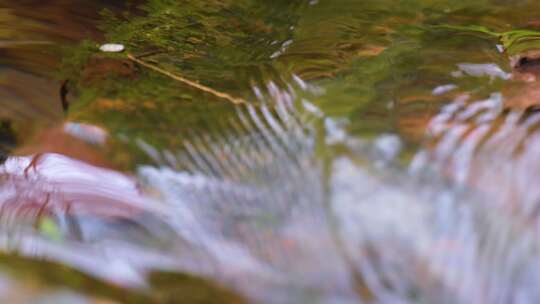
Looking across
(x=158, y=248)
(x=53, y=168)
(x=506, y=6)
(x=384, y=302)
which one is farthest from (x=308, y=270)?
(x=506, y=6)

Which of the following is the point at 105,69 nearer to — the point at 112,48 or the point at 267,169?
the point at 112,48

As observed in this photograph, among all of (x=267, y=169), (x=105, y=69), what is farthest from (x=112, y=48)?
(x=267, y=169)

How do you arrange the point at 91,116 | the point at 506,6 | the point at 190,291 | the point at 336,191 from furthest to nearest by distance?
the point at 506,6, the point at 91,116, the point at 336,191, the point at 190,291

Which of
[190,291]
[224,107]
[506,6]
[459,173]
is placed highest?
[506,6]

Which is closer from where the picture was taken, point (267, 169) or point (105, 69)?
point (267, 169)

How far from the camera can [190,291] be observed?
100 cm

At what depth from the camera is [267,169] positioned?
3.90ft

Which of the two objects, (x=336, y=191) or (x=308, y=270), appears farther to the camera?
(x=336, y=191)

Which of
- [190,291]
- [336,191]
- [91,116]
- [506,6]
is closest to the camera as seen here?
[190,291]

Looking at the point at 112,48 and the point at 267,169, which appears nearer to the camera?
the point at 267,169

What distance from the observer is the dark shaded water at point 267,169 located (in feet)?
3.36

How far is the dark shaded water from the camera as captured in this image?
103cm

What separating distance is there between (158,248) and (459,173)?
0.57 m

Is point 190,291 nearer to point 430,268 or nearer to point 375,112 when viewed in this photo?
point 430,268
